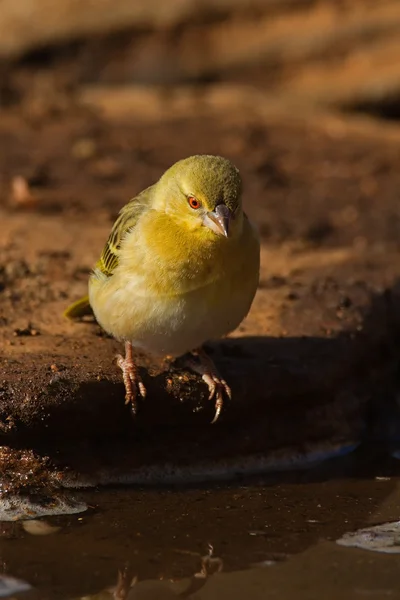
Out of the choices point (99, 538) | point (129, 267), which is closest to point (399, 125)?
point (129, 267)

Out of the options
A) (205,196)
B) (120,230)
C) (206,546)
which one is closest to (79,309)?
(120,230)

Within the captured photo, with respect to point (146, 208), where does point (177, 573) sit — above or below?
below

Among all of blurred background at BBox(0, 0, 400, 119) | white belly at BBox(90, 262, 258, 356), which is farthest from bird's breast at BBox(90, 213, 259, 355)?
blurred background at BBox(0, 0, 400, 119)

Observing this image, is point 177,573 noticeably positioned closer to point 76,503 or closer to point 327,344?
point 76,503

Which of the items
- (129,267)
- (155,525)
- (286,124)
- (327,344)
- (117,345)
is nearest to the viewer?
(155,525)

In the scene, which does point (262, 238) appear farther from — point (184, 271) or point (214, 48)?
point (214, 48)
